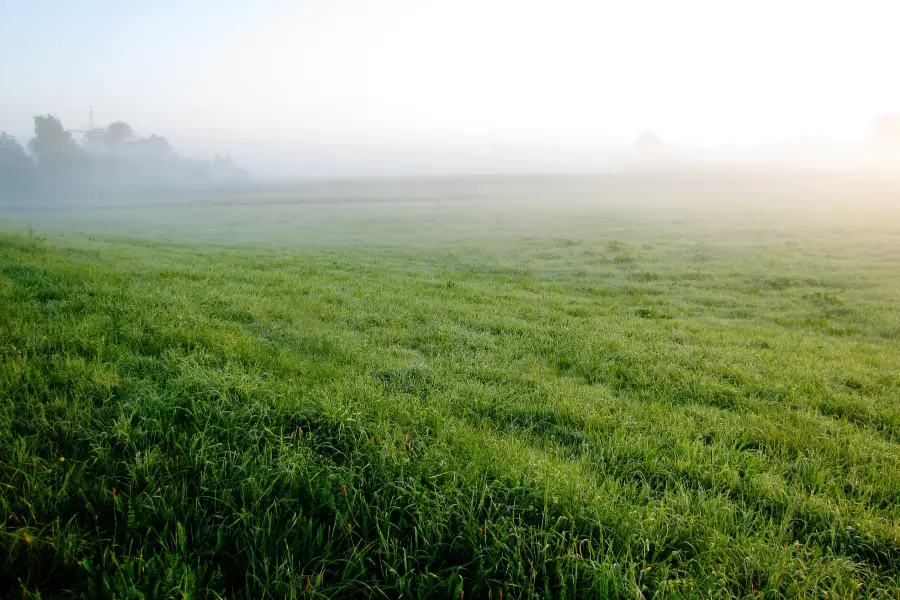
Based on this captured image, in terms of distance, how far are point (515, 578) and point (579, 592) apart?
414 mm

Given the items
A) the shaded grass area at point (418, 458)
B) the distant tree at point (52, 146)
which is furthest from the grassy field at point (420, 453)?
the distant tree at point (52, 146)

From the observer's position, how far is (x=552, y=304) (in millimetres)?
13891

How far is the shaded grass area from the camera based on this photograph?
317cm

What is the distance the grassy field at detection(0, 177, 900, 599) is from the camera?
3.18 m

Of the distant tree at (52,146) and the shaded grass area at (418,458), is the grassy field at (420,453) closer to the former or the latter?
the shaded grass area at (418,458)

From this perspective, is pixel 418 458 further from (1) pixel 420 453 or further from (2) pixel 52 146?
(2) pixel 52 146

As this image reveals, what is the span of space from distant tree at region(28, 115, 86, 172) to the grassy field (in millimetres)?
181748

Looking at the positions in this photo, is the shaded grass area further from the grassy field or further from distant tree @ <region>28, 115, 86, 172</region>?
distant tree @ <region>28, 115, 86, 172</region>

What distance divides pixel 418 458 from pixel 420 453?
0.16 metres

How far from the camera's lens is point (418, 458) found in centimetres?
427

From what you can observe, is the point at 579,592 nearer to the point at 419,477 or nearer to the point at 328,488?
the point at 419,477

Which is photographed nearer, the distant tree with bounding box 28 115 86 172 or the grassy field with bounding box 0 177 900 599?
the grassy field with bounding box 0 177 900 599

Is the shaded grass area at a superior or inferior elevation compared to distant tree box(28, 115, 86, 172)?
inferior

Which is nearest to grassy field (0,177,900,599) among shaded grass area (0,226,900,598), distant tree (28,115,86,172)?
shaded grass area (0,226,900,598)
